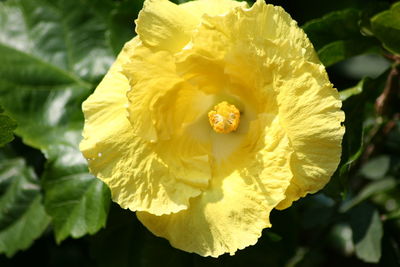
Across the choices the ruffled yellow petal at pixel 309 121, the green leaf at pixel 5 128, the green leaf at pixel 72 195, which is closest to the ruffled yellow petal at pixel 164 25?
the ruffled yellow petal at pixel 309 121

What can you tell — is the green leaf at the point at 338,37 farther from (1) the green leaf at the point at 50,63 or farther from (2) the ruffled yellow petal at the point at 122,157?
(1) the green leaf at the point at 50,63

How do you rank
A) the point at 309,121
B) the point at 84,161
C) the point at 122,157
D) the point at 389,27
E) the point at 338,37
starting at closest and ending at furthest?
the point at 309,121
the point at 122,157
the point at 389,27
the point at 338,37
the point at 84,161

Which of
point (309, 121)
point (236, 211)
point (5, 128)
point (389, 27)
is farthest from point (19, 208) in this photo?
point (389, 27)

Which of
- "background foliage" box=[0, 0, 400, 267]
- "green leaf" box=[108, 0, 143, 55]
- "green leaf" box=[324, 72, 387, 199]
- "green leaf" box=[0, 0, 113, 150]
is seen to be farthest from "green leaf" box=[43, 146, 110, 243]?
"green leaf" box=[324, 72, 387, 199]

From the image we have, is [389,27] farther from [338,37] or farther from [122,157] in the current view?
[122,157]

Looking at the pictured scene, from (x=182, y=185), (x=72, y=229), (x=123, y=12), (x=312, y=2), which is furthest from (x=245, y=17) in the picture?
(x=312, y=2)

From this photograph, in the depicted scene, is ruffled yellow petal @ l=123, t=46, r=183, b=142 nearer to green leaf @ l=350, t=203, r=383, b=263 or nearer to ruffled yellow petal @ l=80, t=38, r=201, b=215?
ruffled yellow petal @ l=80, t=38, r=201, b=215
